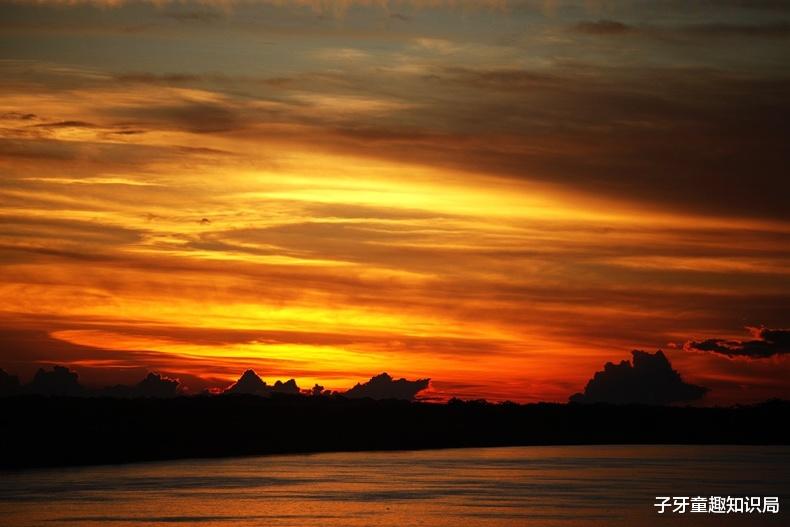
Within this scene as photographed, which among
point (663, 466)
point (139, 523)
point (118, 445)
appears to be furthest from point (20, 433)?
point (139, 523)

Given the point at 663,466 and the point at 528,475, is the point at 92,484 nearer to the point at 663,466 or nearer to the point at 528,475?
the point at 528,475

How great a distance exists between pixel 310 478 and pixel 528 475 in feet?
70.7

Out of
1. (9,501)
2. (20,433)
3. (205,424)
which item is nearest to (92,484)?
(9,501)

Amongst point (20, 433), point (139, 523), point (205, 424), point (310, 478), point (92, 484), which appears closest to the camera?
point (139, 523)

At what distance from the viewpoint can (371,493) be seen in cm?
8481

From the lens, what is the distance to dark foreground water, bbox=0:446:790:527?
64.8 m

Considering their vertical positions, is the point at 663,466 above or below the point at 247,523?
above

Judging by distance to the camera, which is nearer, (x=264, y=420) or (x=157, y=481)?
(x=157, y=481)

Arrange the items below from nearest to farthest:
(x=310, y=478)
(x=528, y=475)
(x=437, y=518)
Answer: (x=437, y=518) → (x=310, y=478) → (x=528, y=475)

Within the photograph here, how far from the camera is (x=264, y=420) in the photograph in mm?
199125

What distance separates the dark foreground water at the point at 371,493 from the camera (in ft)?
213

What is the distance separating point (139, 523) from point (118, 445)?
92.0 metres

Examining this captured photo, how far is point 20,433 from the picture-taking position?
145 m

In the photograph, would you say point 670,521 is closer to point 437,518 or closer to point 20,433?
point 437,518
